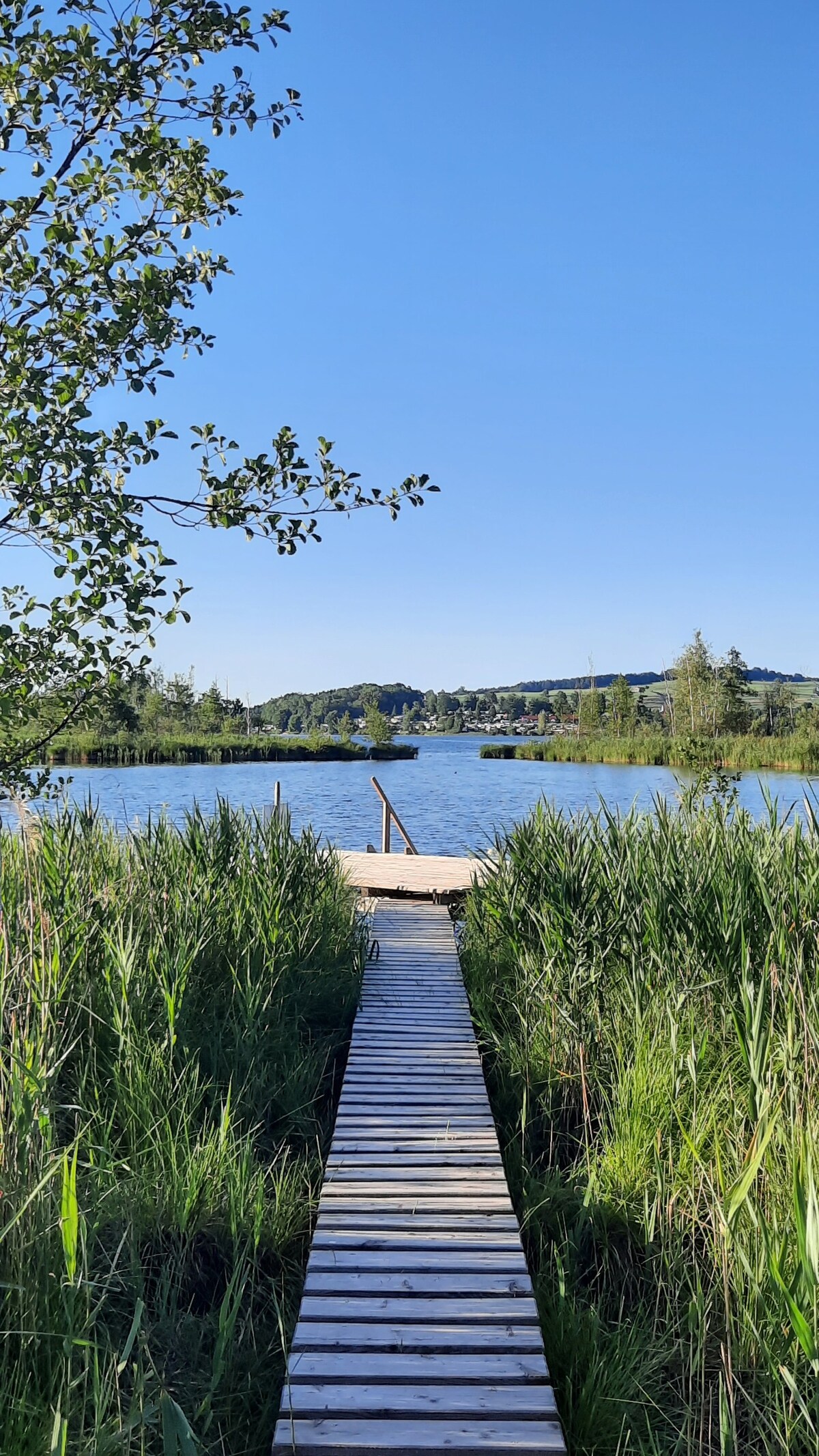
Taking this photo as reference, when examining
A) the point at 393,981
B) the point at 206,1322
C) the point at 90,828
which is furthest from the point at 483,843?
the point at 206,1322

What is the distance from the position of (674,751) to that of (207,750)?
24373mm

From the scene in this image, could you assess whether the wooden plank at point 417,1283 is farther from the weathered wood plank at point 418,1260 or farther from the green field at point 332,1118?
the green field at point 332,1118

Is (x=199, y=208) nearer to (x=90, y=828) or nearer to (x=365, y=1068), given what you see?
(x=90, y=828)

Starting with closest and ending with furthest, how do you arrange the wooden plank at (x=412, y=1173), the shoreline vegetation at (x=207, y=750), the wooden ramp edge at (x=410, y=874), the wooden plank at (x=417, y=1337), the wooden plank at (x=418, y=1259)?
1. the wooden plank at (x=417, y=1337)
2. the wooden plank at (x=418, y=1259)
3. the wooden plank at (x=412, y=1173)
4. the wooden ramp edge at (x=410, y=874)
5. the shoreline vegetation at (x=207, y=750)

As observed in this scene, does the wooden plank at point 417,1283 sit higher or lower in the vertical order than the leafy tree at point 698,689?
lower

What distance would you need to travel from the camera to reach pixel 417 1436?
2.01 meters

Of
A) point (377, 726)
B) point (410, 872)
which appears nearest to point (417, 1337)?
point (410, 872)

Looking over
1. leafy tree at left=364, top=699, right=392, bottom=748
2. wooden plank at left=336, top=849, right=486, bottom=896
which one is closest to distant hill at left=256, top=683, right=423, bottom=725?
leafy tree at left=364, top=699, right=392, bottom=748

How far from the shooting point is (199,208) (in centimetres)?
365

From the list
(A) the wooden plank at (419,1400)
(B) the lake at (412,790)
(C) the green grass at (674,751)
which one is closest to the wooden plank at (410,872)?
(B) the lake at (412,790)

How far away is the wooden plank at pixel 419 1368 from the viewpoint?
2176 mm

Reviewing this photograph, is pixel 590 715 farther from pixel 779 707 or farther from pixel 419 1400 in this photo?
pixel 419 1400

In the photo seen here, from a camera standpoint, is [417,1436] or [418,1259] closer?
[417,1436]

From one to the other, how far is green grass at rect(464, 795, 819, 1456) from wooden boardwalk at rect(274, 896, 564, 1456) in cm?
16
